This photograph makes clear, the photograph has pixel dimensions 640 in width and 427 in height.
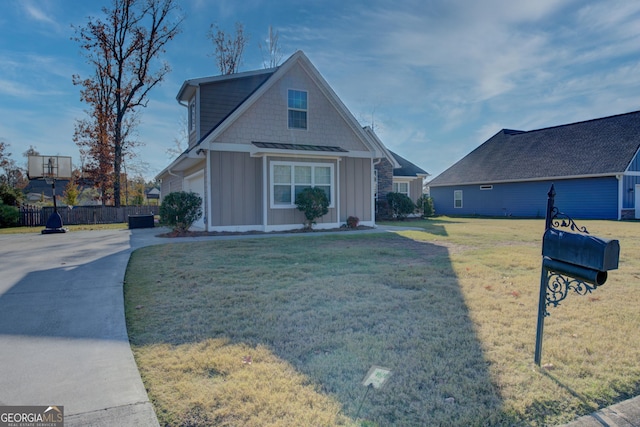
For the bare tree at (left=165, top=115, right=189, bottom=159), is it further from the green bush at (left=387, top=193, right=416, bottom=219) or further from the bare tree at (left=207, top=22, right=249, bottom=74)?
the green bush at (left=387, top=193, right=416, bottom=219)

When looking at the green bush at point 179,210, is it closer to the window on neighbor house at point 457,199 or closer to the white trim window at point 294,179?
the white trim window at point 294,179

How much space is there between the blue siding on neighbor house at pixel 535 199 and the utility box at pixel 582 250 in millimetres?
22886

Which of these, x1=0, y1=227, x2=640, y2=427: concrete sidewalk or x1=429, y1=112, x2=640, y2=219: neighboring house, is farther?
x1=429, y1=112, x2=640, y2=219: neighboring house

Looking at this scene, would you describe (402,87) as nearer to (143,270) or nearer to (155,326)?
(143,270)

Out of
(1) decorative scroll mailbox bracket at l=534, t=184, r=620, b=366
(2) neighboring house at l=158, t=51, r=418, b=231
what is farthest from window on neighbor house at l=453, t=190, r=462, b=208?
(1) decorative scroll mailbox bracket at l=534, t=184, r=620, b=366

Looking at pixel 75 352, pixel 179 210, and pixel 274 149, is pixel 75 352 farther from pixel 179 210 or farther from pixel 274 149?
pixel 274 149

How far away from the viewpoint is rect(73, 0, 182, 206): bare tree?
2205 centimetres

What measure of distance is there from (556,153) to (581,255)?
2616 centimetres

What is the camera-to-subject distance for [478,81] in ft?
52.4

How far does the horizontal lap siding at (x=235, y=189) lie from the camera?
1159 cm

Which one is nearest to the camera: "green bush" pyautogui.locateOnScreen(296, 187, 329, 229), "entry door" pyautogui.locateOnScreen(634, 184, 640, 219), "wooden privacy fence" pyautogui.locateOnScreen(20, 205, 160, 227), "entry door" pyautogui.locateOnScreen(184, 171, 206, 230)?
"green bush" pyautogui.locateOnScreen(296, 187, 329, 229)

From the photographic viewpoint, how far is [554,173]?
22.6 metres

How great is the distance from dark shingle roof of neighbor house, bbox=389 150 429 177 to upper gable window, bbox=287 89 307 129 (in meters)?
11.9

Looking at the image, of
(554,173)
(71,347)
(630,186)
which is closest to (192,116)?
(71,347)
